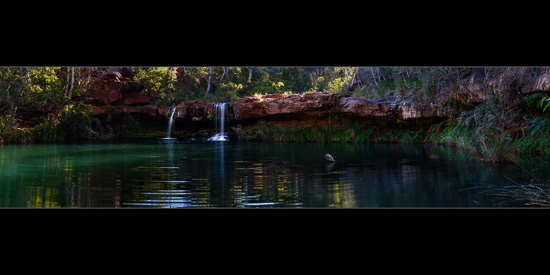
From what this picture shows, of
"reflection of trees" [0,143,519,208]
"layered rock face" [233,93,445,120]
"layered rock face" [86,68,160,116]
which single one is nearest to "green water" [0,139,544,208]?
"reflection of trees" [0,143,519,208]

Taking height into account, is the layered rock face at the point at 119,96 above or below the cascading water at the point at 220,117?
above

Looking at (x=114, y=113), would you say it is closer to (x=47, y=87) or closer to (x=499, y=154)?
(x=47, y=87)

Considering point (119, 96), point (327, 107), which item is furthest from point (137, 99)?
point (327, 107)

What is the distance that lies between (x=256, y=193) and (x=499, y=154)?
17.4ft

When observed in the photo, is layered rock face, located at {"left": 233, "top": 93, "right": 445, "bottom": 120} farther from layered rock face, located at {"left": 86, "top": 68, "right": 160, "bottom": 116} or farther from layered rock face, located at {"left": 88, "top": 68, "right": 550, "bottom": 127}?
layered rock face, located at {"left": 86, "top": 68, "right": 160, "bottom": 116}

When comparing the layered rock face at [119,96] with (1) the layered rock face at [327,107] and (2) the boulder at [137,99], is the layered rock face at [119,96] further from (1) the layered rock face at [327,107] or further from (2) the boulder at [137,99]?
(1) the layered rock face at [327,107]

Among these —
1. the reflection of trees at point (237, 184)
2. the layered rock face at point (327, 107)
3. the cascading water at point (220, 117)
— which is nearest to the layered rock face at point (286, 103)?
the layered rock face at point (327, 107)

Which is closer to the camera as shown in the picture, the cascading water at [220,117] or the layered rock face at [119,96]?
the cascading water at [220,117]

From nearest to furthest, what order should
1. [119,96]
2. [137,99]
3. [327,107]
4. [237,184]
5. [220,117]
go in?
[237,184] → [327,107] → [220,117] → [119,96] → [137,99]

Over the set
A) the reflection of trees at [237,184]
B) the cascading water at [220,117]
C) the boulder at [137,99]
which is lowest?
the reflection of trees at [237,184]

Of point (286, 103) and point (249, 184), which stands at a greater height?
point (286, 103)

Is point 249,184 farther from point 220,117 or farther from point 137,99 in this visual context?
point 137,99

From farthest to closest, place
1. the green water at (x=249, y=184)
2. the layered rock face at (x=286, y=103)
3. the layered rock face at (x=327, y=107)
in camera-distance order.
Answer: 1. the layered rock face at (x=327, y=107)
2. the layered rock face at (x=286, y=103)
3. the green water at (x=249, y=184)
